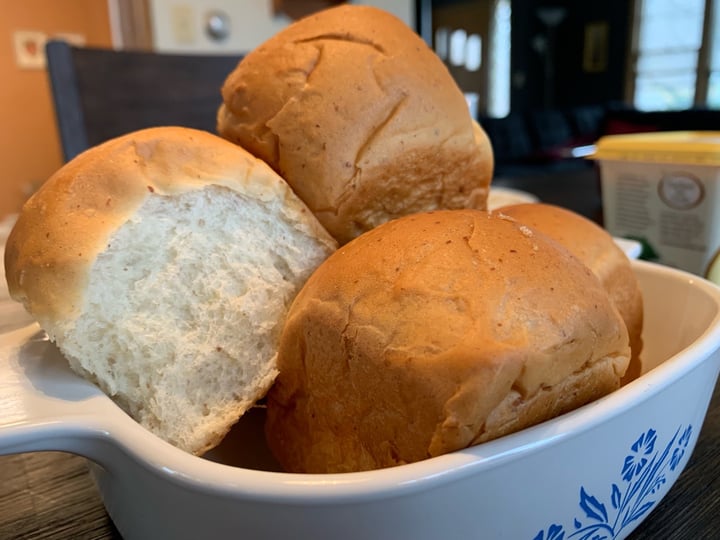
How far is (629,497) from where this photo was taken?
406 millimetres

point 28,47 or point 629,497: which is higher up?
point 28,47

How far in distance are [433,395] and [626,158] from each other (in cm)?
74

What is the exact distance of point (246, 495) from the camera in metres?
0.30

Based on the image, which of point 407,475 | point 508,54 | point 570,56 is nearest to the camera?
point 407,475

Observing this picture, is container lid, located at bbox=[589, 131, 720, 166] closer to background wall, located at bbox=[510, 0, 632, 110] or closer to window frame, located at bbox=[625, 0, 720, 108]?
window frame, located at bbox=[625, 0, 720, 108]

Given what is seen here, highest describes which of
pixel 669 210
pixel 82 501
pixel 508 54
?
pixel 508 54

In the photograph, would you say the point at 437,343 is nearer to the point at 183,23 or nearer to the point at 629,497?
the point at 629,497

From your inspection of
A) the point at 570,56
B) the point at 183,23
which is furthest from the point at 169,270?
the point at 570,56

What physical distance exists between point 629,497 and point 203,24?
8.58 feet

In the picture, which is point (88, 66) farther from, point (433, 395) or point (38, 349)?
point (433, 395)

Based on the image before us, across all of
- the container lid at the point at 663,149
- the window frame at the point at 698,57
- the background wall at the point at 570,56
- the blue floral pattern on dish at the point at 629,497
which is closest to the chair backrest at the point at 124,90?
the container lid at the point at 663,149

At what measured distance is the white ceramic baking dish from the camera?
306mm

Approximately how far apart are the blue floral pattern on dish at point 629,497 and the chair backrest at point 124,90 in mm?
1430

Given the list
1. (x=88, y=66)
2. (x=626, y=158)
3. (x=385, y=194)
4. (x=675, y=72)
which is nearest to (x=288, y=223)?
(x=385, y=194)
